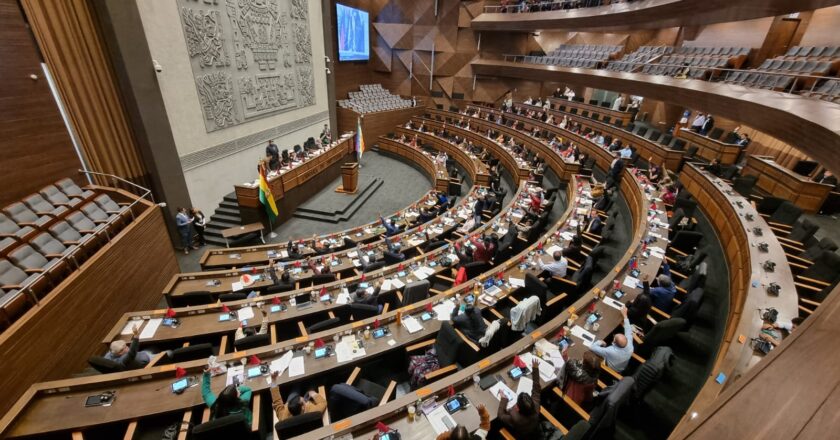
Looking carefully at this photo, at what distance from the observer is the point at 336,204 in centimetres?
1096

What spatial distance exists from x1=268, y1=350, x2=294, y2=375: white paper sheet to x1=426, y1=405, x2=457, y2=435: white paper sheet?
1.77 meters

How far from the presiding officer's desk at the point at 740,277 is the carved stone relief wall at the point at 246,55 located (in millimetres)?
11053

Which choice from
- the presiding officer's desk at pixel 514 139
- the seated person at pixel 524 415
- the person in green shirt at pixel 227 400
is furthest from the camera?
the presiding officer's desk at pixel 514 139

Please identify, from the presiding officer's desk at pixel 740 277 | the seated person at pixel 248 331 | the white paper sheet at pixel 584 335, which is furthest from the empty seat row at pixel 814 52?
the seated person at pixel 248 331

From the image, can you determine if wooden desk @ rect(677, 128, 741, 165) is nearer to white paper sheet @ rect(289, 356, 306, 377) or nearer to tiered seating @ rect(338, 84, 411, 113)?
white paper sheet @ rect(289, 356, 306, 377)

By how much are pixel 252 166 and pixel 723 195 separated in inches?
485

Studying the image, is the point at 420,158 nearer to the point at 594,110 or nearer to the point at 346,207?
the point at 346,207

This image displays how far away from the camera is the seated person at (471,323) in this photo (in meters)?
4.41

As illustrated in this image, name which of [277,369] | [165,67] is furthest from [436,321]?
[165,67]

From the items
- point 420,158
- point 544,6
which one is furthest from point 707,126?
point 544,6

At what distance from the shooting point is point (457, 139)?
1548cm

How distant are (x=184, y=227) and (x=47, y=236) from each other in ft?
9.78

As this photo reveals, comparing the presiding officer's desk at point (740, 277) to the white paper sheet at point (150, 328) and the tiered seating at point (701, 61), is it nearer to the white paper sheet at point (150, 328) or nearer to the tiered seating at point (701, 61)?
the tiered seating at point (701, 61)

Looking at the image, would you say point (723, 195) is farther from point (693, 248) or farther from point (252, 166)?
point (252, 166)
